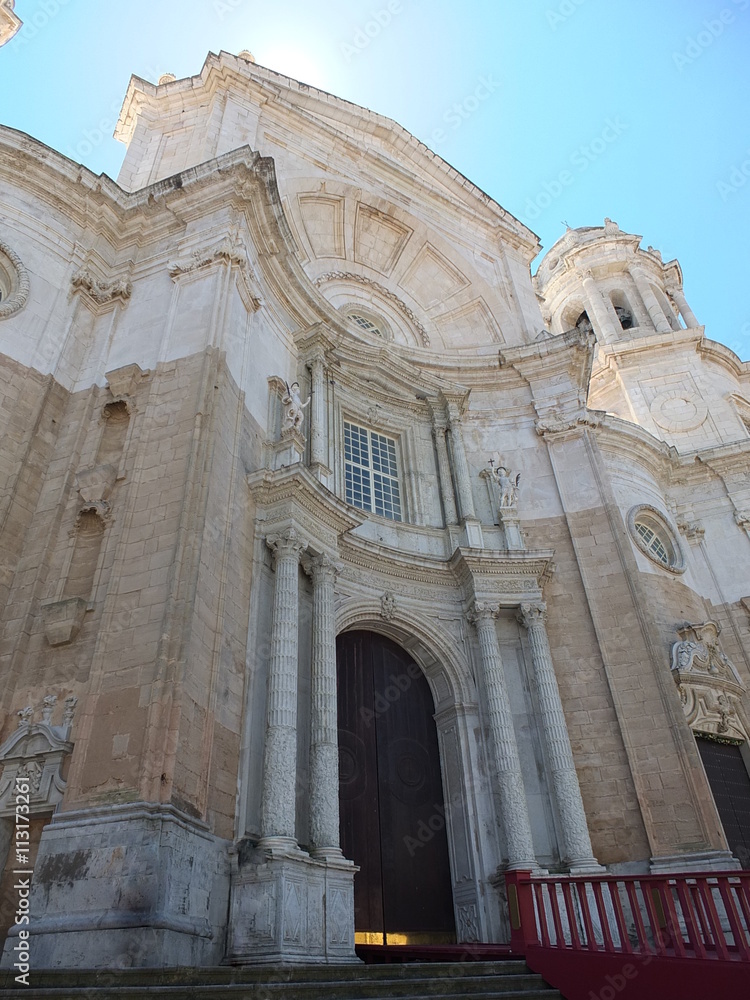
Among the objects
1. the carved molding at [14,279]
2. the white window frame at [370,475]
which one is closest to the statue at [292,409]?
the white window frame at [370,475]

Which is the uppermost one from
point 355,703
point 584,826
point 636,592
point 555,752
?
point 636,592

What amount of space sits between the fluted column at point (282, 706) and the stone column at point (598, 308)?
23.5 meters

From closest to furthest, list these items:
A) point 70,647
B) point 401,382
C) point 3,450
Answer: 1. point 70,647
2. point 3,450
3. point 401,382

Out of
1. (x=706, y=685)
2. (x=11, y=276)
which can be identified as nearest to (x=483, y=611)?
(x=706, y=685)

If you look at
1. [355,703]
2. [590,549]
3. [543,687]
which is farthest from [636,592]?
[355,703]

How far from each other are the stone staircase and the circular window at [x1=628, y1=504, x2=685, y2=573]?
42.0ft

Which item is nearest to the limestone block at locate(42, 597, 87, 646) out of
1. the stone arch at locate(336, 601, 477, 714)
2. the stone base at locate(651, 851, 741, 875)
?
the stone arch at locate(336, 601, 477, 714)

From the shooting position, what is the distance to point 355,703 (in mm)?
13633

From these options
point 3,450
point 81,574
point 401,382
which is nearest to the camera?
point 81,574

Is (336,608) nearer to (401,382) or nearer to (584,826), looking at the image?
(584,826)

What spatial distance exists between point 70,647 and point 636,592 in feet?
36.3

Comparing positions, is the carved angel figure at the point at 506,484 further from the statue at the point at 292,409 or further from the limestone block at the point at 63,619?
the limestone block at the point at 63,619

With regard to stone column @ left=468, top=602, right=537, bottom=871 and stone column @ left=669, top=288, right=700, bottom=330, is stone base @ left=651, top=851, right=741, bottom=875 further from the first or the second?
stone column @ left=669, top=288, right=700, bottom=330

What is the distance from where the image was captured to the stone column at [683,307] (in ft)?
106
